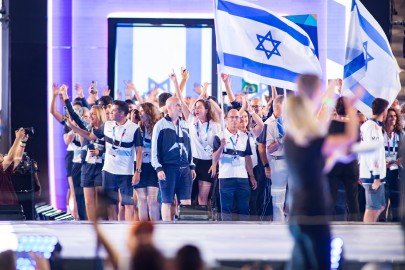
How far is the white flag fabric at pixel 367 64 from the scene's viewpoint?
10.8 metres

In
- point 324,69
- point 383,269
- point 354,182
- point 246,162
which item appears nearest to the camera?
point 383,269

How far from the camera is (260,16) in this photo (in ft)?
34.5

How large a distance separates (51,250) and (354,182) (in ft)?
11.5

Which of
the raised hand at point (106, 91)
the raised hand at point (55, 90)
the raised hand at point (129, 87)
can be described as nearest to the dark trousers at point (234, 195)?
the raised hand at point (55, 90)

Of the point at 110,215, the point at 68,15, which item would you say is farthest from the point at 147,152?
the point at 68,15

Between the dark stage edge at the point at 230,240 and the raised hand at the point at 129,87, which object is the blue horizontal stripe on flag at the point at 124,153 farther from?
the raised hand at the point at 129,87

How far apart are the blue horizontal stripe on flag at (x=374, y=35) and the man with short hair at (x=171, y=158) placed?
2.34 m

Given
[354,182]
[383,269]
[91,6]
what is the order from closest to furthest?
[383,269]
[354,182]
[91,6]

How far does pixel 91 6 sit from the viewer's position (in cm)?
1364

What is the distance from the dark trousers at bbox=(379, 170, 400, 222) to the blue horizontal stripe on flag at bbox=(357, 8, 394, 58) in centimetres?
138

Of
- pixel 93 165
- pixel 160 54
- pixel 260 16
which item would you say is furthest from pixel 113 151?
pixel 160 54

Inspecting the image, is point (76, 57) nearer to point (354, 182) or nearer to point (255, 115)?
point (255, 115)

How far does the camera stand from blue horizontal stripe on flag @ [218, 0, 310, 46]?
1041 cm

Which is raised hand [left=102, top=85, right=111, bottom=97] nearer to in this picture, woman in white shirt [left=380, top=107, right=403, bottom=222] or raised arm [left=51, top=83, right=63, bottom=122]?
raised arm [left=51, top=83, right=63, bottom=122]
